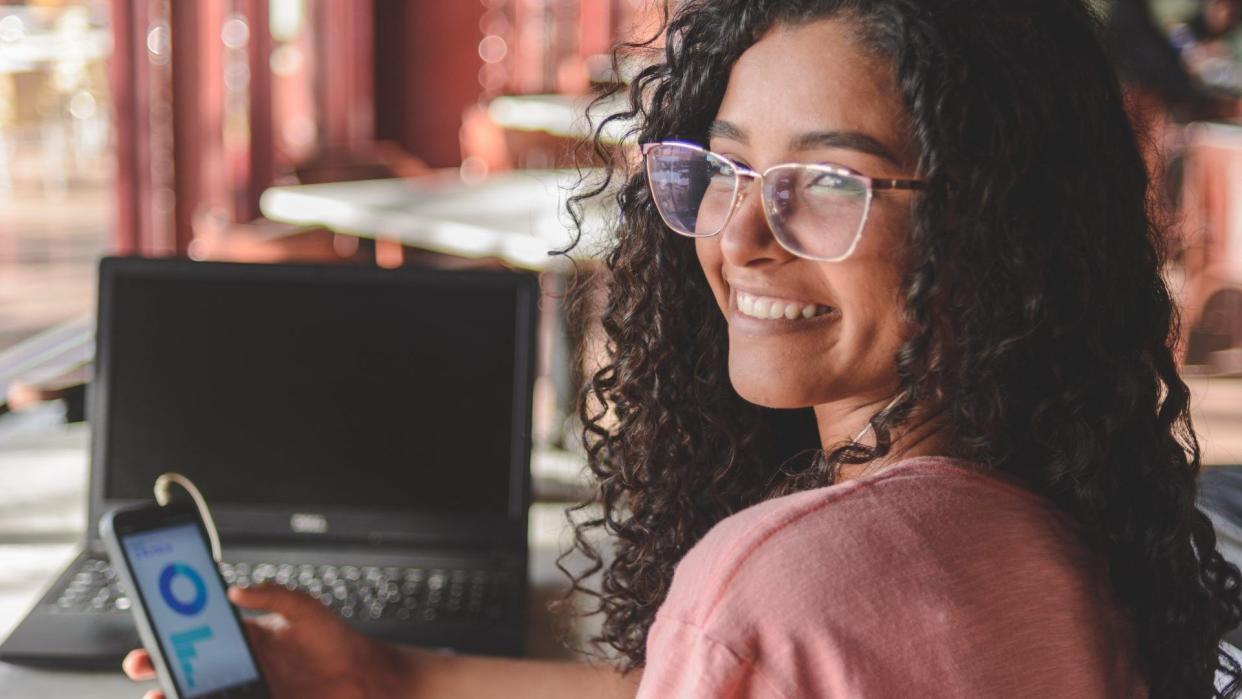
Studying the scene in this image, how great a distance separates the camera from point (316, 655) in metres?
1.23

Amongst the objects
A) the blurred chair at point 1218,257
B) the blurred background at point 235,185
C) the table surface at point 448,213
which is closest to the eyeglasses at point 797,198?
the blurred background at point 235,185

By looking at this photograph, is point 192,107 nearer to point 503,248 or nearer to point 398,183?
point 398,183

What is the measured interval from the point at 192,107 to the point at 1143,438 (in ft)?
12.9

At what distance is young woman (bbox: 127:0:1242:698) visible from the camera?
745 millimetres

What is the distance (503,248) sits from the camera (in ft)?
11.3

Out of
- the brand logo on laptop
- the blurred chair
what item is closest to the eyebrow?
the brand logo on laptop

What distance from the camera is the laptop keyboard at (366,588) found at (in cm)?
138

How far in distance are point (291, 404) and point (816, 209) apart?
2.70 ft

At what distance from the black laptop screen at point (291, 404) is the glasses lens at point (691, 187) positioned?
510 mm

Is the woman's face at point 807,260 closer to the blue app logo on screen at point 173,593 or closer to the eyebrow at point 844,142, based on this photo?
the eyebrow at point 844,142

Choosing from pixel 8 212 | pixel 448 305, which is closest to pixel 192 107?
pixel 8 212

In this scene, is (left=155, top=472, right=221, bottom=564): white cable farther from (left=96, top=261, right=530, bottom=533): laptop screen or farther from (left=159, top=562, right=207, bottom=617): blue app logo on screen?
(left=159, top=562, right=207, bottom=617): blue app logo on screen

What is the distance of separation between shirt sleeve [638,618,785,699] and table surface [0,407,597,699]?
1.97 ft

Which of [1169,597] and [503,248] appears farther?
[503,248]
